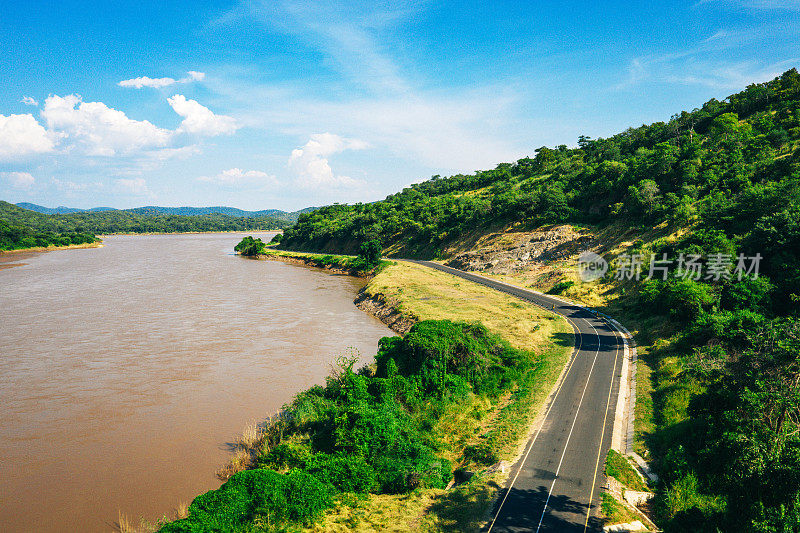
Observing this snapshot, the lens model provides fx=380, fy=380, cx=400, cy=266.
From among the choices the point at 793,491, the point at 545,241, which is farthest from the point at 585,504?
the point at 545,241

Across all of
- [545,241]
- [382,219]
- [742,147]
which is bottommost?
[545,241]

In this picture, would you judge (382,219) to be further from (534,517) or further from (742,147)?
(534,517)

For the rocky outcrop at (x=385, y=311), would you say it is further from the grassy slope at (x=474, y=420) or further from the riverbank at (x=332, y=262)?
the riverbank at (x=332, y=262)

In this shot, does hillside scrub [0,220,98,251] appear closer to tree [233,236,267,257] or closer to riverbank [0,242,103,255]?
riverbank [0,242,103,255]

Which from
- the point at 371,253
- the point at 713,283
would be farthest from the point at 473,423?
the point at 371,253

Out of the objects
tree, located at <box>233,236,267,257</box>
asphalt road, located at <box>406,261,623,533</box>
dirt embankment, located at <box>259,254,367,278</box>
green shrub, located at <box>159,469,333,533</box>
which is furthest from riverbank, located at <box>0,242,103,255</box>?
asphalt road, located at <box>406,261,623,533</box>
